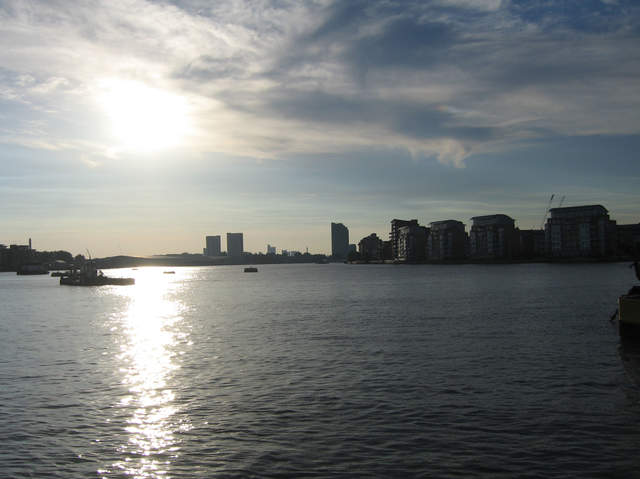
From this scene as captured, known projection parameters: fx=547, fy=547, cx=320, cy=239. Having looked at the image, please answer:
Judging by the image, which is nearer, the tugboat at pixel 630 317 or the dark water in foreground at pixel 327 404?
the dark water in foreground at pixel 327 404

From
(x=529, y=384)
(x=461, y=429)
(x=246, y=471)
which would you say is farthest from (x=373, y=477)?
(x=529, y=384)

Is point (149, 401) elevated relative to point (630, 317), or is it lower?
lower

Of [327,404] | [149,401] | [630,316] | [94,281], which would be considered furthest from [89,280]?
[327,404]

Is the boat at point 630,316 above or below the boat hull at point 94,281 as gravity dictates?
above

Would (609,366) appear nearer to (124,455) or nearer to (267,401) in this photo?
(267,401)

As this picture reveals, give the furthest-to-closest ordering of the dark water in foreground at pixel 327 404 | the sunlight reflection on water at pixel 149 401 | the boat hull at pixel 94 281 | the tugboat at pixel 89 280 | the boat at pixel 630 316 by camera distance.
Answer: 1. the tugboat at pixel 89 280
2. the boat hull at pixel 94 281
3. the boat at pixel 630 316
4. the sunlight reflection on water at pixel 149 401
5. the dark water in foreground at pixel 327 404

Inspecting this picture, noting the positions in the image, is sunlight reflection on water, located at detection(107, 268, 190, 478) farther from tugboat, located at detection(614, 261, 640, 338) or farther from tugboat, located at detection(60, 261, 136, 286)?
tugboat, located at detection(60, 261, 136, 286)

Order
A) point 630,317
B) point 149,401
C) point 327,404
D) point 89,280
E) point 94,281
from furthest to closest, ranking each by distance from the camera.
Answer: point 94,281 → point 89,280 → point 630,317 → point 149,401 → point 327,404

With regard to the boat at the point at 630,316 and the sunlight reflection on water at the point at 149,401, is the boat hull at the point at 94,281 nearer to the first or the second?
the sunlight reflection on water at the point at 149,401

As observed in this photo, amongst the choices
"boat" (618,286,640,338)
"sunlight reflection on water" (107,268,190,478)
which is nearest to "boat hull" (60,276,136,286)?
"sunlight reflection on water" (107,268,190,478)

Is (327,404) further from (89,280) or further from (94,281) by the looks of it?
(89,280)

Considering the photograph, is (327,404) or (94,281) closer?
(327,404)

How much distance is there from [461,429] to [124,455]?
465 inches

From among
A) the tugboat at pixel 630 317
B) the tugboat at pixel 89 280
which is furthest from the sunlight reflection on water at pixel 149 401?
the tugboat at pixel 89 280
